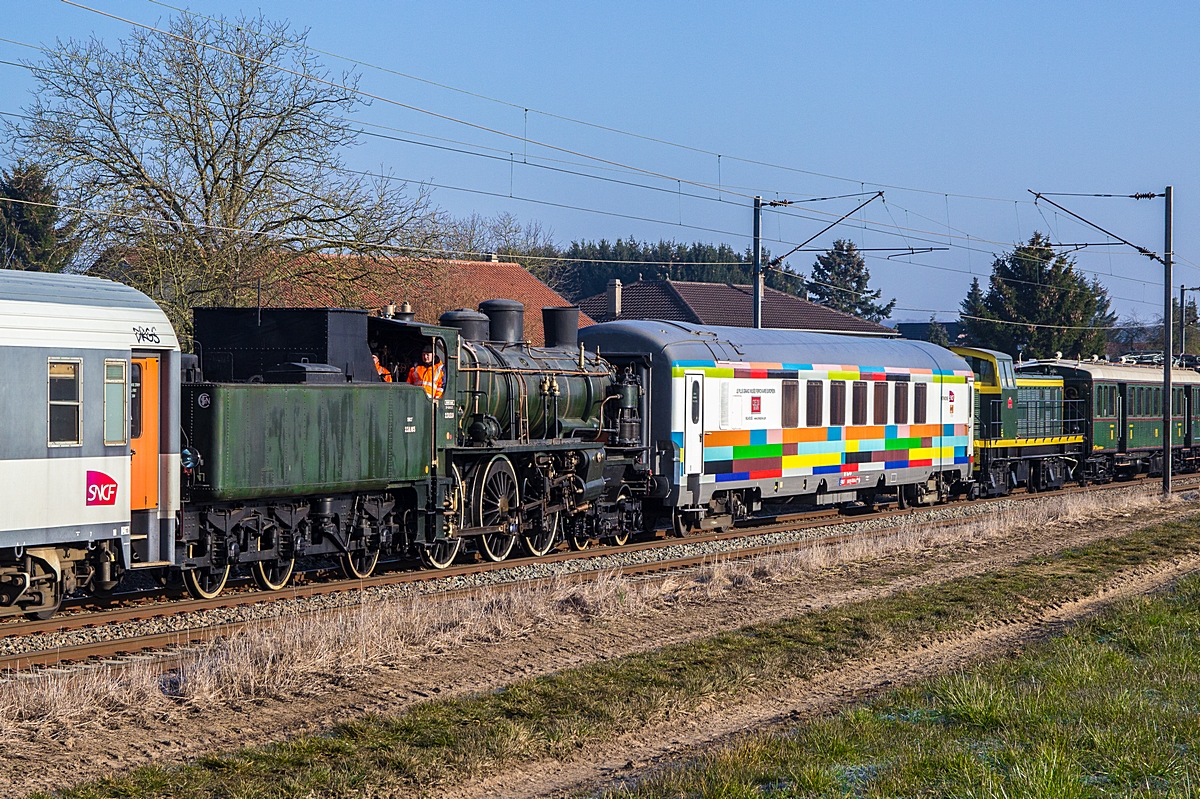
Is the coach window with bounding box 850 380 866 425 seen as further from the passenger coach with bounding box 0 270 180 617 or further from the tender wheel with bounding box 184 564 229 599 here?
the passenger coach with bounding box 0 270 180 617

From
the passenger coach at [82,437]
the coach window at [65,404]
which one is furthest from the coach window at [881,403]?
the coach window at [65,404]

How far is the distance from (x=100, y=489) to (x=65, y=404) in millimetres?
891

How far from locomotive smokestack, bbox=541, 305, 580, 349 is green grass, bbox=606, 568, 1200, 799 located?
11.3 m

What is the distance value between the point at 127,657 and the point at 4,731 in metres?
2.78

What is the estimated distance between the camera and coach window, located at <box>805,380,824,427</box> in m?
23.2

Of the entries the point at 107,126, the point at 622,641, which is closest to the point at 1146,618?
the point at 622,641

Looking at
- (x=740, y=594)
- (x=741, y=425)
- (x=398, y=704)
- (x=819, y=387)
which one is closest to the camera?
(x=398, y=704)

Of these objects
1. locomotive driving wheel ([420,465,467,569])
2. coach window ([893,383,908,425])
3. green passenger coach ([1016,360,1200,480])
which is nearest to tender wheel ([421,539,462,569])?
locomotive driving wheel ([420,465,467,569])

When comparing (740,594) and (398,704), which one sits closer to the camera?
(398,704)

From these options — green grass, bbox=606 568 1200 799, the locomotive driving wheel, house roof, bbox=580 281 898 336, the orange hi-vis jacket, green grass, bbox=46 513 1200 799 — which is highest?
house roof, bbox=580 281 898 336

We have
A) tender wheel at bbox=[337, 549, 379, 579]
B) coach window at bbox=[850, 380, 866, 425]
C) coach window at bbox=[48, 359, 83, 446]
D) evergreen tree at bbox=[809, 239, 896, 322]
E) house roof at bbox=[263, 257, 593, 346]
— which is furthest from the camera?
evergreen tree at bbox=[809, 239, 896, 322]

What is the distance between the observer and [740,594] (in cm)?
1480

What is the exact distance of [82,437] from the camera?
39.5 feet

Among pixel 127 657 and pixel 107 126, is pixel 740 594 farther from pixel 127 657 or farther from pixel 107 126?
pixel 107 126
